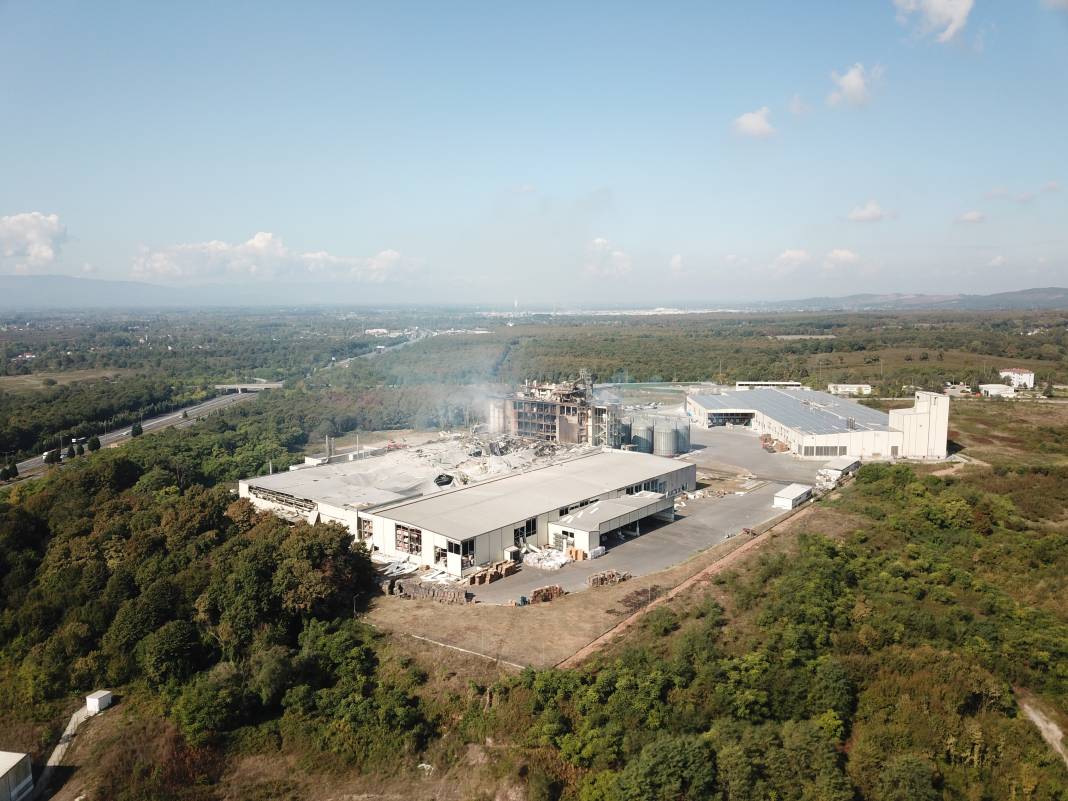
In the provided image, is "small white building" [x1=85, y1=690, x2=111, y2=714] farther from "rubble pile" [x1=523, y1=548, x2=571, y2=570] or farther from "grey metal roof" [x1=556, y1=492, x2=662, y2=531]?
"grey metal roof" [x1=556, y1=492, x2=662, y2=531]

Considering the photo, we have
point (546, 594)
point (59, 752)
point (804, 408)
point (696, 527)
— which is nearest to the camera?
point (59, 752)

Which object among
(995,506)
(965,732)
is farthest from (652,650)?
(995,506)

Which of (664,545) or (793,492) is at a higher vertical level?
(793,492)

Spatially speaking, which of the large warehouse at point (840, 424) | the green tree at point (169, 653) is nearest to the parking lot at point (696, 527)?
the large warehouse at point (840, 424)

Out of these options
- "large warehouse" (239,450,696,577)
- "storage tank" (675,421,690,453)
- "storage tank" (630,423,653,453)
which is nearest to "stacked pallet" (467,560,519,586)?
"large warehouse" (239,450,696,577)

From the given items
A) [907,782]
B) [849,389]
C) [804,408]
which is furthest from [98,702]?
[849,389]

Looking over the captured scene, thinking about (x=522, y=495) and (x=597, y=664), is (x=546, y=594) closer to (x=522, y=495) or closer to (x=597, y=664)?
(x=597, y=664)
